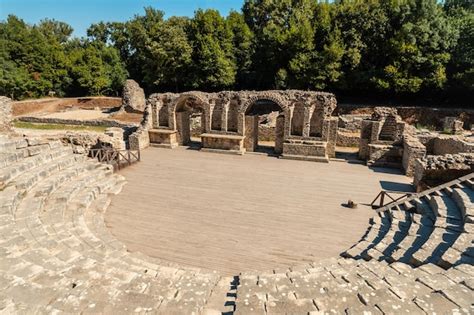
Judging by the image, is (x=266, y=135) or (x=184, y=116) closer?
(x=184, y=116)

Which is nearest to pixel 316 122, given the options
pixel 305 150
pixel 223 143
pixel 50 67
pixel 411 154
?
pixel 305 150

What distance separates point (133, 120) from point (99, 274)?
77.3ft

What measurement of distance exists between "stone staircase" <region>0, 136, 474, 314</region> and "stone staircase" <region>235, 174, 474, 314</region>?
0.05 feet

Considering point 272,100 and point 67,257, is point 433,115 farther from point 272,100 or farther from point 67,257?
point 67,257

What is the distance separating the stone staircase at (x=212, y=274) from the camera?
159 inches

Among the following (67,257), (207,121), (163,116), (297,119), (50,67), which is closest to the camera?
(67,257)

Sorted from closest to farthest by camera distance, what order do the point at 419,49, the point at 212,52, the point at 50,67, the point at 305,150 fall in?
the point at 305,150 < the point at 419,49 < the point at 212,52 < the point at 50,67

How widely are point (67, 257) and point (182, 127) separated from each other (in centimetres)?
1314

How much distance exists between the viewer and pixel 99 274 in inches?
196

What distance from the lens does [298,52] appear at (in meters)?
27.4

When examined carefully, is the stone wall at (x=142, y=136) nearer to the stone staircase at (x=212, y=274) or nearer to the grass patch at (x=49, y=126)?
the grass patch at (x=49, y=126)

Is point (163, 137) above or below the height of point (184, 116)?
below

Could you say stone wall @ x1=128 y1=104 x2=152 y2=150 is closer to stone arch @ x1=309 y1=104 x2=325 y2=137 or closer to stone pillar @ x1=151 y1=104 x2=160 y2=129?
stone pillar @ x1=151 y1=104 x2=160 y2=129

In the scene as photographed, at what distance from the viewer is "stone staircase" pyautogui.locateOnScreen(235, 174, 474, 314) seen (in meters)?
3.91
